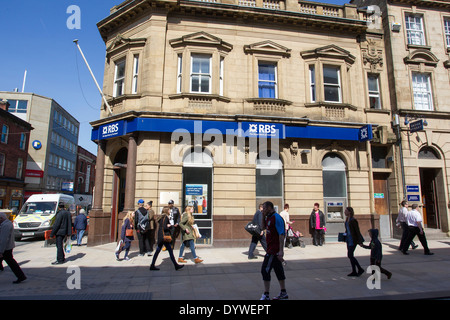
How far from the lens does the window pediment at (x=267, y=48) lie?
1303 centimetres

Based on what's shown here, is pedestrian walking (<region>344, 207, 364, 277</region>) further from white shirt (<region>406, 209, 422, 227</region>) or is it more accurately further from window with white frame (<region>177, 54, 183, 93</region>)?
window with white frame (<region>177, 54, 183, 93</region>)

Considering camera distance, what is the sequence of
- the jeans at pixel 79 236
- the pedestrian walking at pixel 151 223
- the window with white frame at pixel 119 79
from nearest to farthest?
the pedestrian walking at pixel 151 223 → the jeans at pixel 79 236 → the window with white frame at pixel 119 79

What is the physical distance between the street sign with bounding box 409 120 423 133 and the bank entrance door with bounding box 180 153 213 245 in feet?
34.0

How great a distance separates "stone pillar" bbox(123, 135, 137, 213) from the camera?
1121cm

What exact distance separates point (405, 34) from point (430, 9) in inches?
101

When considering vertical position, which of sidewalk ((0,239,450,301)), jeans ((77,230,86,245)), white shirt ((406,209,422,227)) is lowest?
sidewalk ((0,239,450,301))

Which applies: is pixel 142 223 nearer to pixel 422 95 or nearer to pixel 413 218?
pixel 413 218

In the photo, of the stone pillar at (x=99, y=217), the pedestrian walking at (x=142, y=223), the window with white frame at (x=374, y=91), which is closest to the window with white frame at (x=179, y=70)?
the stone pillar at (x=99, y=217)

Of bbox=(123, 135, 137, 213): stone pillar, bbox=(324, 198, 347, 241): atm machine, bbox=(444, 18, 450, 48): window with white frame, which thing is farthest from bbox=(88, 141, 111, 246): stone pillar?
bbox=(444, 18, 450, 48): window with white frame

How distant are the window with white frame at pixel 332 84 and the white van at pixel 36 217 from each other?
14204 millimetres

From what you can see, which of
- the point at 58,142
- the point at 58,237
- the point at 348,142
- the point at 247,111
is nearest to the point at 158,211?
the point at 58,237

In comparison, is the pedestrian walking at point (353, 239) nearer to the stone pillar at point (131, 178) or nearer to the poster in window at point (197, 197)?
the poster in window at point (197, 197)

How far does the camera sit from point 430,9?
601 inches
